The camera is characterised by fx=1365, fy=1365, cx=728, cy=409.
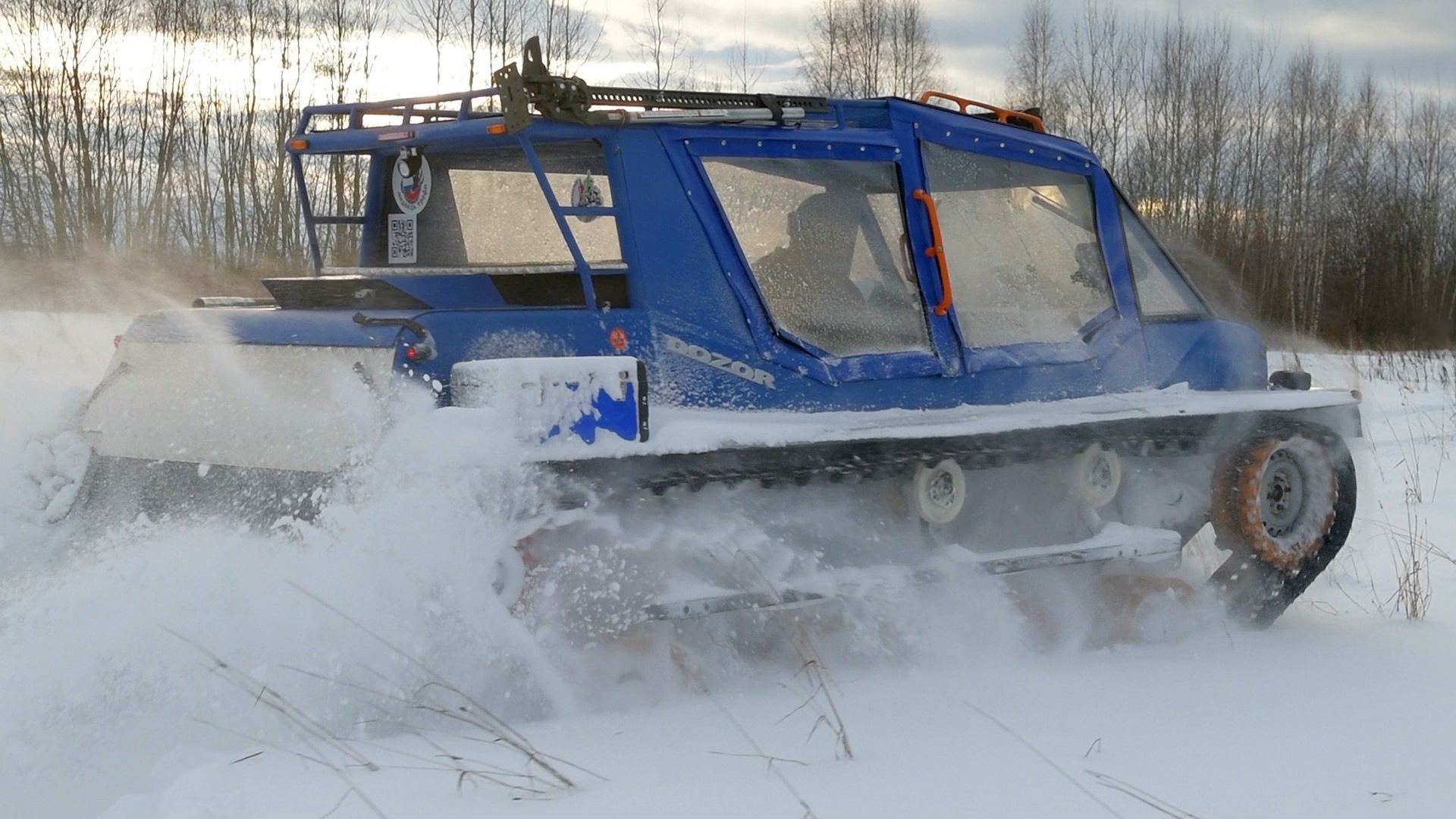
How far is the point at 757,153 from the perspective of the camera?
5.20 m

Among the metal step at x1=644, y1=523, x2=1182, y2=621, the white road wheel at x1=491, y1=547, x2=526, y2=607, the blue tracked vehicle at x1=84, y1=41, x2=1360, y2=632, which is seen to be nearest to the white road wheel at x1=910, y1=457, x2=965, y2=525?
the blue tracked vehicle at x1=84, y1=41, x2=1360, y2=632

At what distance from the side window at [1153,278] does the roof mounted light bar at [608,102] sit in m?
2.02

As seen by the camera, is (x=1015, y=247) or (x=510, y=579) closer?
(x=510, y=579)

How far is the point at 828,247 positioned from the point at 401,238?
5.87ft

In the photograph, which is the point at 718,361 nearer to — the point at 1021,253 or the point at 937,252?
the point at 937,252

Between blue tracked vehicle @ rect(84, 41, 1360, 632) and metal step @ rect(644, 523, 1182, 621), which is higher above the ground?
blue tracked vehicle @ rect(84, 41, 1360, 632)

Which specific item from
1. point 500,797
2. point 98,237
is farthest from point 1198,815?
point 98,237

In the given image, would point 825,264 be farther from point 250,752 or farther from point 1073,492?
point 250,752

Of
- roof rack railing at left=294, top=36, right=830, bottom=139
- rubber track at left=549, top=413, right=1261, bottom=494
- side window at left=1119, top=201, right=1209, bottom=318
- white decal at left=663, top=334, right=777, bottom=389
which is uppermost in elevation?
roof rack railing at left=294, top=36, right=830, bottom=139

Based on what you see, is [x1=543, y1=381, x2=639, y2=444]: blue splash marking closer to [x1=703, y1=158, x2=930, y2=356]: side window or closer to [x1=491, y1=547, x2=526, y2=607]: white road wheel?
[x1=491, y1=547, x2=526, y2=607]: white road wheel


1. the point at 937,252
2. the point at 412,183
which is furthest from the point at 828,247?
the point at 412,183

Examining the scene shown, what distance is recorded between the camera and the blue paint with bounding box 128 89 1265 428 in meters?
4.62

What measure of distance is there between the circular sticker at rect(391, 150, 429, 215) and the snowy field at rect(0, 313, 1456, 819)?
4.92 feet

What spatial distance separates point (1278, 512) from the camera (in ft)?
21.2
